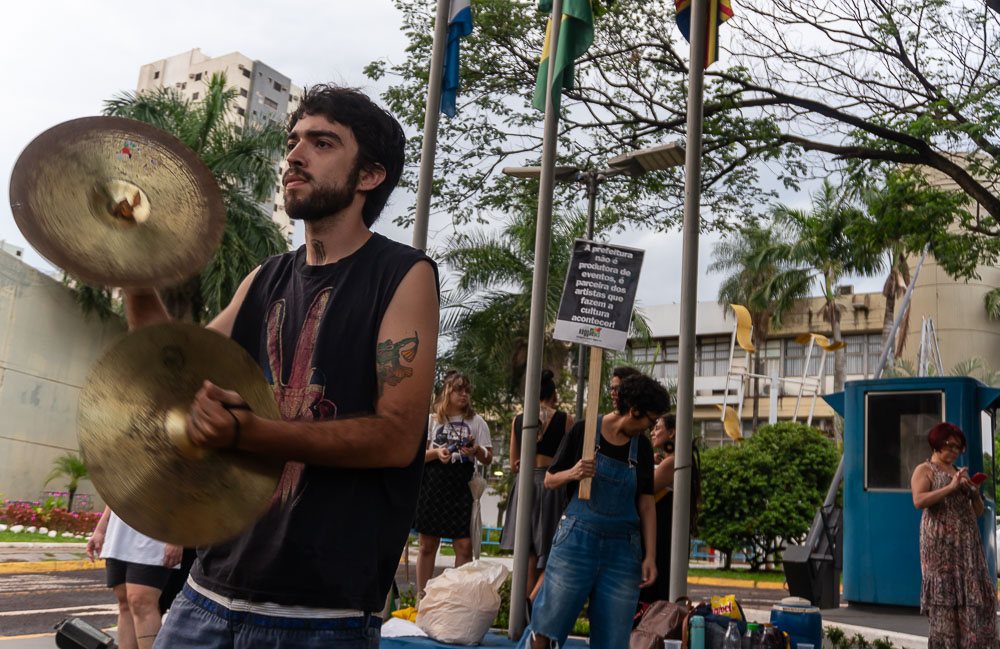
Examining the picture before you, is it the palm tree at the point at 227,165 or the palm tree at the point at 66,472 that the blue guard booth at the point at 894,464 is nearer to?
the palm tree at the point at 227,165

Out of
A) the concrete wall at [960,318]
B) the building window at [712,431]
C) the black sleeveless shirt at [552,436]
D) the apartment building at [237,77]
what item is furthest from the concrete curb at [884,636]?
the apartment building at [237,77]

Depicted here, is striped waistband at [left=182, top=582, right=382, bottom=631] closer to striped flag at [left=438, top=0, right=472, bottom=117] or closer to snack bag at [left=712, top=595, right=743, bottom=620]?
snack bag at [left=712, top=595, right=743, bottom=620]

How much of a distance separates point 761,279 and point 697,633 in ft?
143

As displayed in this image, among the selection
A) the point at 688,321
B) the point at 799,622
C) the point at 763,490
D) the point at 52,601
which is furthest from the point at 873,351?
the point at 799,622

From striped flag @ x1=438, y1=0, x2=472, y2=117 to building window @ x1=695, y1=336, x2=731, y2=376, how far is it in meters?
47.4

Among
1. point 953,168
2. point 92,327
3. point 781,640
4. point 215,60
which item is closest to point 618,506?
point 781,640

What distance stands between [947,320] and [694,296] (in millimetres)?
46482

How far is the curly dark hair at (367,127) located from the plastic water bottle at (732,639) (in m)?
3.76

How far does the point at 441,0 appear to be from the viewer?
26.8ft

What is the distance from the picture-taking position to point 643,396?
561 centimetres

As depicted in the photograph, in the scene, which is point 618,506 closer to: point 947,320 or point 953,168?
point 953,168

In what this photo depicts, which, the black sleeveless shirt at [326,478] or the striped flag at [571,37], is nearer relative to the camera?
the black sleeveless shirt at [326,478]

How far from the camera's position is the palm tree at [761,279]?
143 feet

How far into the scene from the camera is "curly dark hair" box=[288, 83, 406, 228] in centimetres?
207
